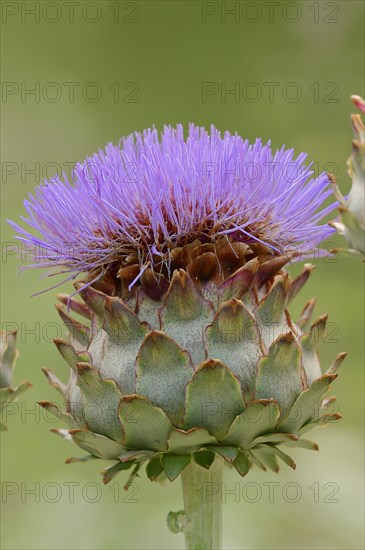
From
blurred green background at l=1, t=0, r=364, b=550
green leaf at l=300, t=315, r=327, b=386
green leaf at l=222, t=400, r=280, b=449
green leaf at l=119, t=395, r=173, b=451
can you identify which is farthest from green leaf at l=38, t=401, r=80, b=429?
blurred green background at l=1, t=0, r=364, b=550

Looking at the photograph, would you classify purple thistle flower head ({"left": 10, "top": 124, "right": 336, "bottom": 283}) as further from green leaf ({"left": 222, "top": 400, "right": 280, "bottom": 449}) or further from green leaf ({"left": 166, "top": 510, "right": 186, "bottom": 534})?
green leaf ({"left": 166, "top": 510, "right": 186, "bottom": 534})

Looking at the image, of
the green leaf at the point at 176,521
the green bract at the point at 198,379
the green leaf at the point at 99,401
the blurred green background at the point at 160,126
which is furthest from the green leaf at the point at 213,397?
the blurred green background at the point at 160,126

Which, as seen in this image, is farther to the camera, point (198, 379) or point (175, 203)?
point (175, 203)

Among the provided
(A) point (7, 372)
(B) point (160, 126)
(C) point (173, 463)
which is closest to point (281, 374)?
(C) point (173, 463)

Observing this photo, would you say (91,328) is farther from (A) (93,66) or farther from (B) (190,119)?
(A) (93,66)

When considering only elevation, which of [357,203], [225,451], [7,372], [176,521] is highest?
[357,203]

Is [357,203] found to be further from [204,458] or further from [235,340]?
[204,458]
